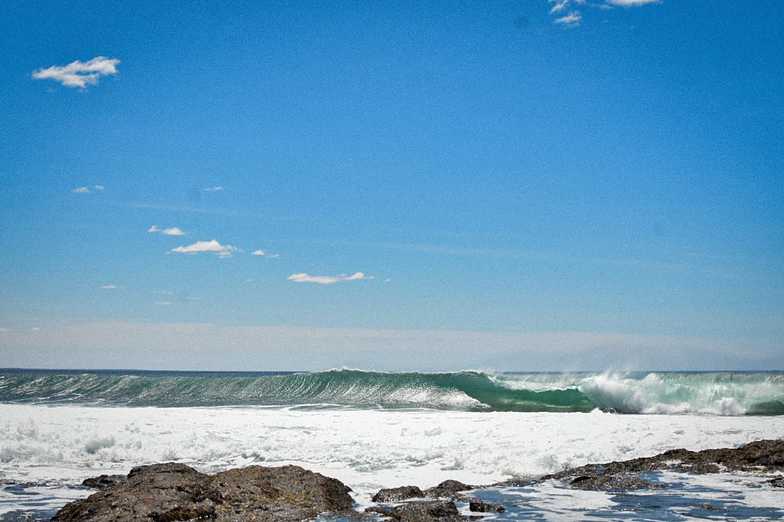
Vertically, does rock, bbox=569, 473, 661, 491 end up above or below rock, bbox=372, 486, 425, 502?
above

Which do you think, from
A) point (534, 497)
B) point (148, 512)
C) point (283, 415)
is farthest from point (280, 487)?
point (283, 415)

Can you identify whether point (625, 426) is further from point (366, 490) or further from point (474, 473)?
point (366, 490)

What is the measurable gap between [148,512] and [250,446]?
5.96 metres

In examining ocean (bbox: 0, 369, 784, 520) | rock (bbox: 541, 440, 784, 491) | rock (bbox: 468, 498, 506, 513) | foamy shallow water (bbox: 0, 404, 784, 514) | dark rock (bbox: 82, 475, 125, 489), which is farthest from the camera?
foamy shallow water (bbox: 0, 404, 784, 514)

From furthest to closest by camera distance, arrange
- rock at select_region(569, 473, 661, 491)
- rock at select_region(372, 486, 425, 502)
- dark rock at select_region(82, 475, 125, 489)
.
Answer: dark rock at select_region(82, 475, 125, 489)
rock at select_region(569, 473, 661, 491)
rock at select_region(372, 486, 425, 502)

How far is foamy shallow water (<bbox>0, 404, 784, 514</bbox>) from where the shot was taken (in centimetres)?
961

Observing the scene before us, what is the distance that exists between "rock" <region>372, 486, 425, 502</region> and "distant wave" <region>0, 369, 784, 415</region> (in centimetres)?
1680

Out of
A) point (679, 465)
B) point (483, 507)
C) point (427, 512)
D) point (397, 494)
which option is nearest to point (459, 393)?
point (679, 465)

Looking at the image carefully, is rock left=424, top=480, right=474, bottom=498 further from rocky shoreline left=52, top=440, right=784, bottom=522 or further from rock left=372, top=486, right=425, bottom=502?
rock left=372, top=486, right=425, bottom=502

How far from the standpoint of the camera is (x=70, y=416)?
51.6ft

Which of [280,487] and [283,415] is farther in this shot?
[283,415]

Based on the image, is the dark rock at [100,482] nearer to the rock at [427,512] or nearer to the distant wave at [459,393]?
the rock at [427,512]

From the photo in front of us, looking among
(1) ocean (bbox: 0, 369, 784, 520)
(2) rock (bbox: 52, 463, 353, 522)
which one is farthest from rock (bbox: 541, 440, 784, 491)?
(2) rock (bbox: 52, 463, 353, 522)

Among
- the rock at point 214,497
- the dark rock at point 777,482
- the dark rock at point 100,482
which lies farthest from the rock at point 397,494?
the dark rock at point 777,482
